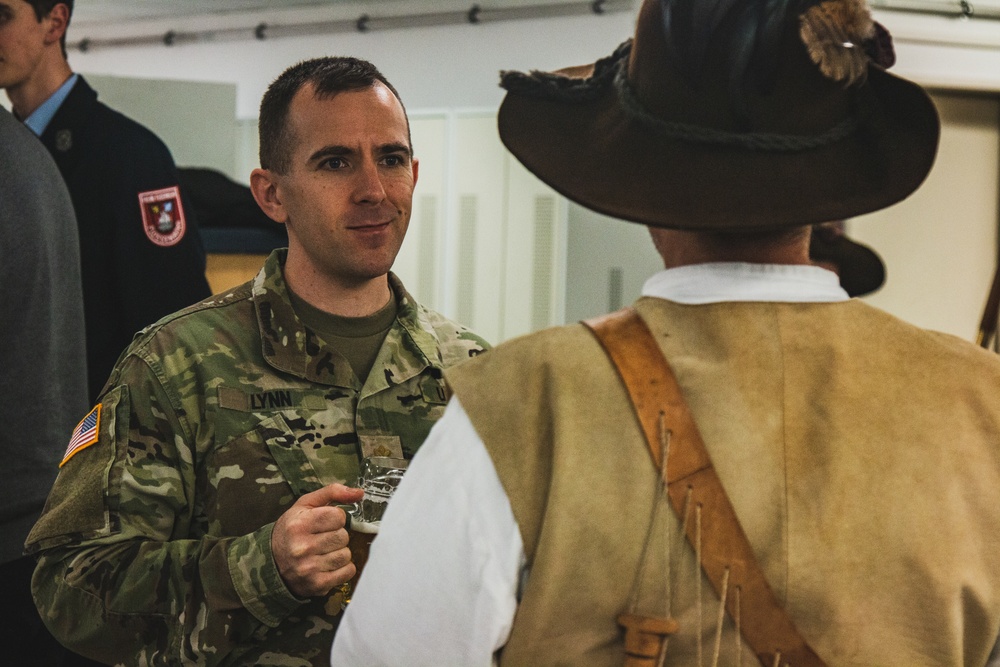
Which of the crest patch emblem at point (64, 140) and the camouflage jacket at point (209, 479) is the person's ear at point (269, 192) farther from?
the crest patch emblem at point (64, 140)

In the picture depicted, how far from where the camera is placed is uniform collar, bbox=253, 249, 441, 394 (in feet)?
5.51

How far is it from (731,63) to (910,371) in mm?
344

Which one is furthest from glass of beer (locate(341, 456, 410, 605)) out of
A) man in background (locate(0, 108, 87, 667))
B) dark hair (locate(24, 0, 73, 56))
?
dark hair (locate(24, 0, 73, 56))

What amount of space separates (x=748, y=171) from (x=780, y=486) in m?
0.30

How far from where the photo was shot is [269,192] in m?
1.84

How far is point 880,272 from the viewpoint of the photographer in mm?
4039

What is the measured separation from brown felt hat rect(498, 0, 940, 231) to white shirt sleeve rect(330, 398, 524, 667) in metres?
0.30

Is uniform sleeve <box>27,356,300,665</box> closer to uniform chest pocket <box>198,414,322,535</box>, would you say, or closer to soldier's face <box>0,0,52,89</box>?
uniform chest pocket <box>198,414,322,535</box>

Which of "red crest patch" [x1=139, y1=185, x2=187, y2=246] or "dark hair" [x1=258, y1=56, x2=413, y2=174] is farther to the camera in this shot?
"red crest patch" [x1=139, y1=185, x2=187, y2=246]

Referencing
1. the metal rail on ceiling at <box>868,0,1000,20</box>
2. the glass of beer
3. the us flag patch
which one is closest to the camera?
the glass of beer

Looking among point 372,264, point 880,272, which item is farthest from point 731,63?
point 880,272

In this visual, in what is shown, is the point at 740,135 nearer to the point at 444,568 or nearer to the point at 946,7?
the point at 444,568

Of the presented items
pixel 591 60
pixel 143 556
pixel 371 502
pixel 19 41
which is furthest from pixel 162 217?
pixel 591 60

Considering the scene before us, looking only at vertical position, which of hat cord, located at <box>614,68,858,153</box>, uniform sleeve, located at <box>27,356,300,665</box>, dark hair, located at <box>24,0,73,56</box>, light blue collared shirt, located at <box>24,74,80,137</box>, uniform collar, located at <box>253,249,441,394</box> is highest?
dark hair, located at <box>24,0,73,56</box>
